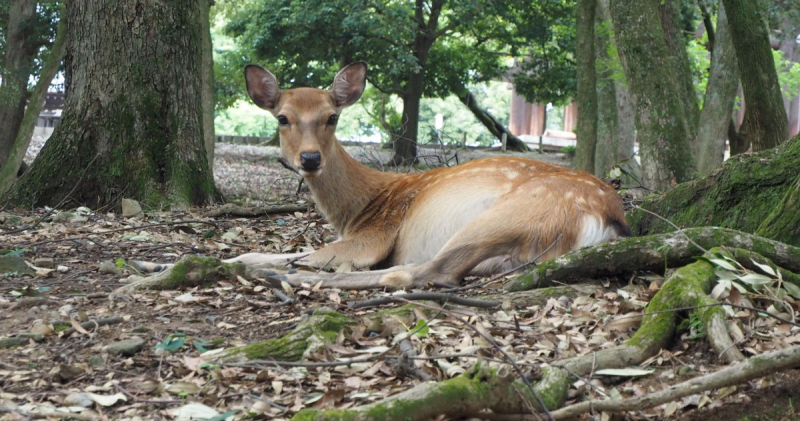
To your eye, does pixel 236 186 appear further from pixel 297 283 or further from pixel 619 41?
pixel 297 283

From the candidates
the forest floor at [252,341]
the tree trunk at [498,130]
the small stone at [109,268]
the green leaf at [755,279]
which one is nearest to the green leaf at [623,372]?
the forest floor at [252,341]

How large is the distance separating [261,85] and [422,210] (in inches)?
59.4

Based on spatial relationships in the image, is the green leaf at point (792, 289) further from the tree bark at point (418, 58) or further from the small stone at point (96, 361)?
the tree bark at point (418, 58)

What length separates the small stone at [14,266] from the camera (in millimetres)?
5039

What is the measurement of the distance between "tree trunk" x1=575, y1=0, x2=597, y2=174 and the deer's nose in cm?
700

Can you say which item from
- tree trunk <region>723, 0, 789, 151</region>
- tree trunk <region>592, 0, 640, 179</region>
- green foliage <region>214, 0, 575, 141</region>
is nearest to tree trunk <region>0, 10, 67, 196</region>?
green foliage <region>214, 0, 575, 141</region>

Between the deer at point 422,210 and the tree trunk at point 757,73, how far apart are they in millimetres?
2350

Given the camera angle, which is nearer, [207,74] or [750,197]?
[750,197]

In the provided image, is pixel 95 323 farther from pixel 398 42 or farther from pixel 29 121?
pixel 398 42

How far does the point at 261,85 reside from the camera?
606 cm

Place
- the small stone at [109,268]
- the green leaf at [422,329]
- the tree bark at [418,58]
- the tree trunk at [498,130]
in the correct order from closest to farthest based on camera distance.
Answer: the green leaf at [422,329], the small stone at [109,268], the tree bark at [418,58], the tree trunk at [498,130]

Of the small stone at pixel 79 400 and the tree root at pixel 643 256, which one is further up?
the tree root at pixel 643 256

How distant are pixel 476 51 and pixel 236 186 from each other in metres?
11.5

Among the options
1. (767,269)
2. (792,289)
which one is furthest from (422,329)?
(792,289)
